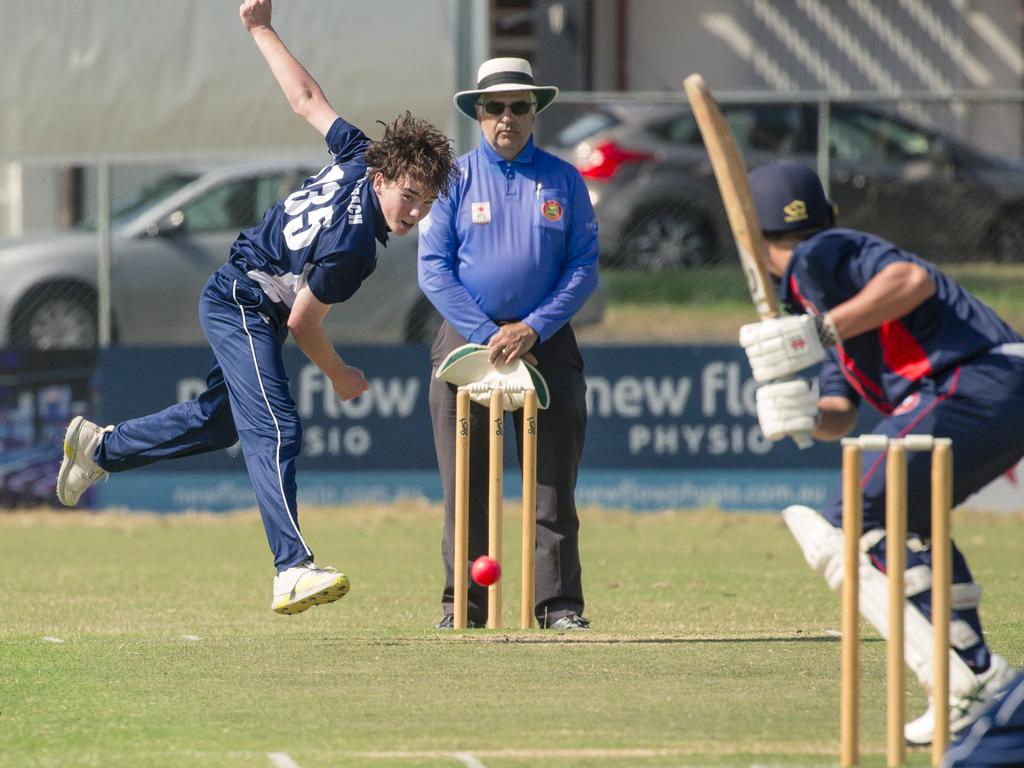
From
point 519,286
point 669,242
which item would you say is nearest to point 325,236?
point 519,286

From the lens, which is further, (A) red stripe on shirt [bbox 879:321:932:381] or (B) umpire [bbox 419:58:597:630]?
(B) umpire [bbox 419:58:597:630]

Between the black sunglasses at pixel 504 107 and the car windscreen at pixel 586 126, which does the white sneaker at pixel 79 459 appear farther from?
the car windscreen at pixel 586 126

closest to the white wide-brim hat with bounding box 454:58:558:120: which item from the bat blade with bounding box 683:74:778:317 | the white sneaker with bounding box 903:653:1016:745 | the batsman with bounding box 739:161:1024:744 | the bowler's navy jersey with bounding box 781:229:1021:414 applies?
the batsman with bounding box 739:161:1024:744

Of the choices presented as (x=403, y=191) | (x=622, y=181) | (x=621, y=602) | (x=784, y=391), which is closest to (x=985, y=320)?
(x=784, y=391)

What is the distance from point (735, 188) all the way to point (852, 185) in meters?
8.69

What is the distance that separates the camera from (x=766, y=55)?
25.7 metres

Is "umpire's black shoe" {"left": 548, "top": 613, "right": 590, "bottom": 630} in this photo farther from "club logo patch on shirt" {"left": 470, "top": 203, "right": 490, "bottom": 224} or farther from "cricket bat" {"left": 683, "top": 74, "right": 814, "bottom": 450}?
"cricket bat" {"left": 683, "top": 74, "right": 814, "bottom": 450}

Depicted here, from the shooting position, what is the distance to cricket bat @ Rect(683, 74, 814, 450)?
4.89 meters

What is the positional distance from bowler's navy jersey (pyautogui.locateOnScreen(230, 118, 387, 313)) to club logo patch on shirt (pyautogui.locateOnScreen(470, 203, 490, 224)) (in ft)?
2.77

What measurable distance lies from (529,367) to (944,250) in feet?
22.8

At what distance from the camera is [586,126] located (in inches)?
540

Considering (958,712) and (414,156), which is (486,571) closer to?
(414,156)

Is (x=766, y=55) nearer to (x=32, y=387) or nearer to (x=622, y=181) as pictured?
(x=622, y=181)

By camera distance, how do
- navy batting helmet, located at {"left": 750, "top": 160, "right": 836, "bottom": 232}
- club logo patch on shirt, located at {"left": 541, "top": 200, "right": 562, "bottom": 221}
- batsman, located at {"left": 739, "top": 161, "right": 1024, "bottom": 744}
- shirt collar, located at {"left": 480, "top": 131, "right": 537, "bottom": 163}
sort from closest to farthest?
batsman, located at {"left": 739, "top": 161, "right": 1024, "bottom": 744}, navy batting helmet, located at {"left": 750, "top": 160, "right": 836, "bottom": 232}, club logo patch on shirt, located at {"left": 541, "top": 200, "right": 562, "bottom": 221}, shirt collar, located at {"left": 480, "top": 131, "right": 537, "bottom": 163}
